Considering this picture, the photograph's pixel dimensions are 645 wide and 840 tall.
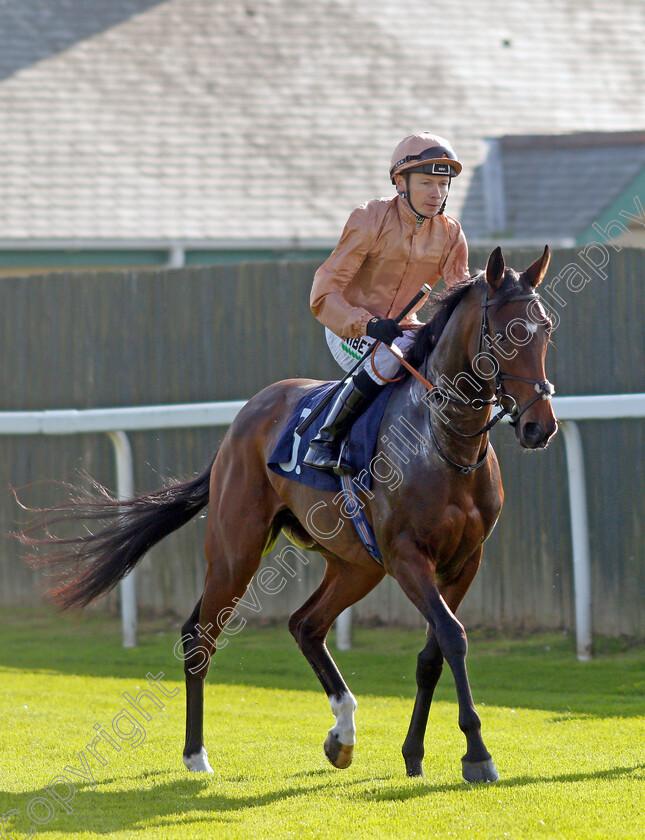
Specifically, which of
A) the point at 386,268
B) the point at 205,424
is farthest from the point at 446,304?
the point at 205,424

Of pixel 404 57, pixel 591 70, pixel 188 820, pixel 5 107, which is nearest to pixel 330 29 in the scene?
pixel 404 57

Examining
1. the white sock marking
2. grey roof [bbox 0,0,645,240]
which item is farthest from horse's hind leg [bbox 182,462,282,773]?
grey roof [bbox 0,0,645,240]

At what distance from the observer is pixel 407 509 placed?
447 cm

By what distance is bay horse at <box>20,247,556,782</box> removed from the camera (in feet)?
13.7

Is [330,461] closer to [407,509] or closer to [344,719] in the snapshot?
[407,509]

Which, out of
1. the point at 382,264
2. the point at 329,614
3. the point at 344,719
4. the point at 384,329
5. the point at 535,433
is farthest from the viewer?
the point at 329,614

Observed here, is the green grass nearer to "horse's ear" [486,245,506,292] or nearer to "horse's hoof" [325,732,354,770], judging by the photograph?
"horse's hoof" [325,732,354,770]

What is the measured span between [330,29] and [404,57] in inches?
42.4

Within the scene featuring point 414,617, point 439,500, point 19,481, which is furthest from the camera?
point 19,481

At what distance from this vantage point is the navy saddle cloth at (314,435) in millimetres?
4746

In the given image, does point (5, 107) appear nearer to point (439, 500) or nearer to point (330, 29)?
point (330, 29)

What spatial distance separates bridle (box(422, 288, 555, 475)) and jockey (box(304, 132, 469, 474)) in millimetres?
432

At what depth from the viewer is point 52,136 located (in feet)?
43.5

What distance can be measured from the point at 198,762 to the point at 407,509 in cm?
145
